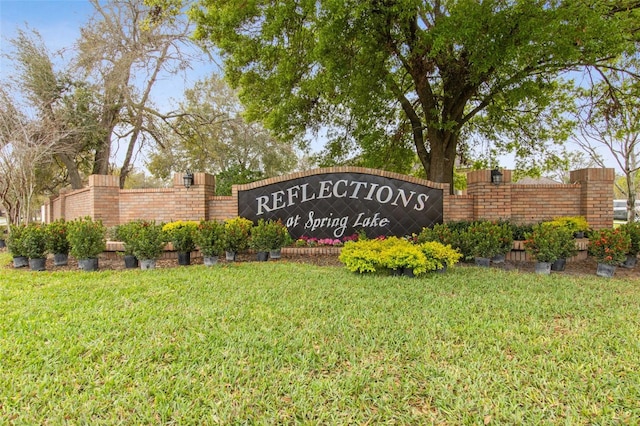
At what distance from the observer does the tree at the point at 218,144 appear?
18.1 metres

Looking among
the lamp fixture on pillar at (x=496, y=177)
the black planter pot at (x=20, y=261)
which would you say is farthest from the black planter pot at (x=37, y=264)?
the lamp fixture on pillar at (x=496, y=177)

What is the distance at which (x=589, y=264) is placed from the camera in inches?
239

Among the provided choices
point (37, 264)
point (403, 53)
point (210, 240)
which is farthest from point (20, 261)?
point (403, 53)

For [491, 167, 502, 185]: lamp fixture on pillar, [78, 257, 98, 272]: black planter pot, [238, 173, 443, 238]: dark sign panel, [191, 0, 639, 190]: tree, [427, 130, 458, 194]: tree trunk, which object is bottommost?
[78, 257, 98, 272]: black planter pot

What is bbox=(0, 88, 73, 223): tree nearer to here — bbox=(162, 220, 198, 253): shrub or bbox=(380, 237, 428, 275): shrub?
bbox=(162, 220, 198, 253): shrub

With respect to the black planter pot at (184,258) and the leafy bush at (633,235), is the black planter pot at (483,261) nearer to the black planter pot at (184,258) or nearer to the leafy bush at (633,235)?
the leafy bush at (633,235)

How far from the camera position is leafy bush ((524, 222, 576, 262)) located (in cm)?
522

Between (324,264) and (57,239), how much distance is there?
15.4 ft

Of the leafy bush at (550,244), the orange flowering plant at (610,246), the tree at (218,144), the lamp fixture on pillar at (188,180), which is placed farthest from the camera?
the tree at (218,144)

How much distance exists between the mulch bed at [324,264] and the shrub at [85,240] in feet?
1.44

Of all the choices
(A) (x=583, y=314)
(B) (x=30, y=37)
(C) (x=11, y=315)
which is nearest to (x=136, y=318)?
(C) (x=11, y=315)

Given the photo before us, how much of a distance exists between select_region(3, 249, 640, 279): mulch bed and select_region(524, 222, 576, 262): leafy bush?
0.35 m

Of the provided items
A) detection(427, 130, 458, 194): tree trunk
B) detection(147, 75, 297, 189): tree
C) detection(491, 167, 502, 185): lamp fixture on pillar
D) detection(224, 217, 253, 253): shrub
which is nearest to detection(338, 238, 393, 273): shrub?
detection(224, 217, 253, 253): shrub

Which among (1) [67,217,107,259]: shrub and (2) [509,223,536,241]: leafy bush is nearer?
(1) [67,217,107,259]: shrub
